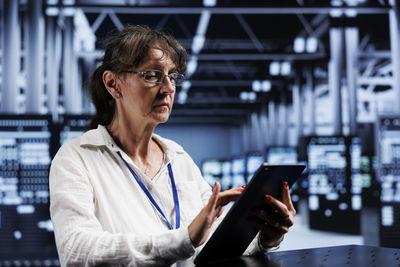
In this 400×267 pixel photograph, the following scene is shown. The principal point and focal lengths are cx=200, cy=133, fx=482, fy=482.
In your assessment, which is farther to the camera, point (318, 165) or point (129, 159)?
point (318, 165)

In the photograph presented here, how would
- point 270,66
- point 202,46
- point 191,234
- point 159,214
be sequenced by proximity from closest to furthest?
point 191,234 < point 159,214 < point 202,46 < point 270,66

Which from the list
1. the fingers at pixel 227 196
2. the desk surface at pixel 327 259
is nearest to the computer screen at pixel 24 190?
the desk surface at pixel 327 259

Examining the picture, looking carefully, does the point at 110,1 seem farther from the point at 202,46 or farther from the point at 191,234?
the point at 191,234

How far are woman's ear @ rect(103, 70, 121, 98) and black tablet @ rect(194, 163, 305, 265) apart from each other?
67 centimetres

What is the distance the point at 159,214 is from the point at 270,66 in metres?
14.8

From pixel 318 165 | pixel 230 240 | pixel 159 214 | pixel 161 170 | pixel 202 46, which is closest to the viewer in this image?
pixel 230 240

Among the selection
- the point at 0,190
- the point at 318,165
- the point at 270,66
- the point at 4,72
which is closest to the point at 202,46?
the point at 270,66

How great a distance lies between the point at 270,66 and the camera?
1603 cm

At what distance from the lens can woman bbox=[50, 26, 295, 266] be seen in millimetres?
1312

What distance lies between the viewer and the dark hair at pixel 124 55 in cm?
161

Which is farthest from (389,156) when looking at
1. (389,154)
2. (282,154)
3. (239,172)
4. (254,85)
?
(254,85)

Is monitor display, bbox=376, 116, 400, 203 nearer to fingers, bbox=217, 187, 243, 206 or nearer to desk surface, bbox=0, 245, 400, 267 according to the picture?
desk surface, bbox=0, 245, 400, 267

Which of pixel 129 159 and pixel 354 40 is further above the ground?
pixel 354 40

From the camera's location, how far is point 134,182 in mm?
1619
